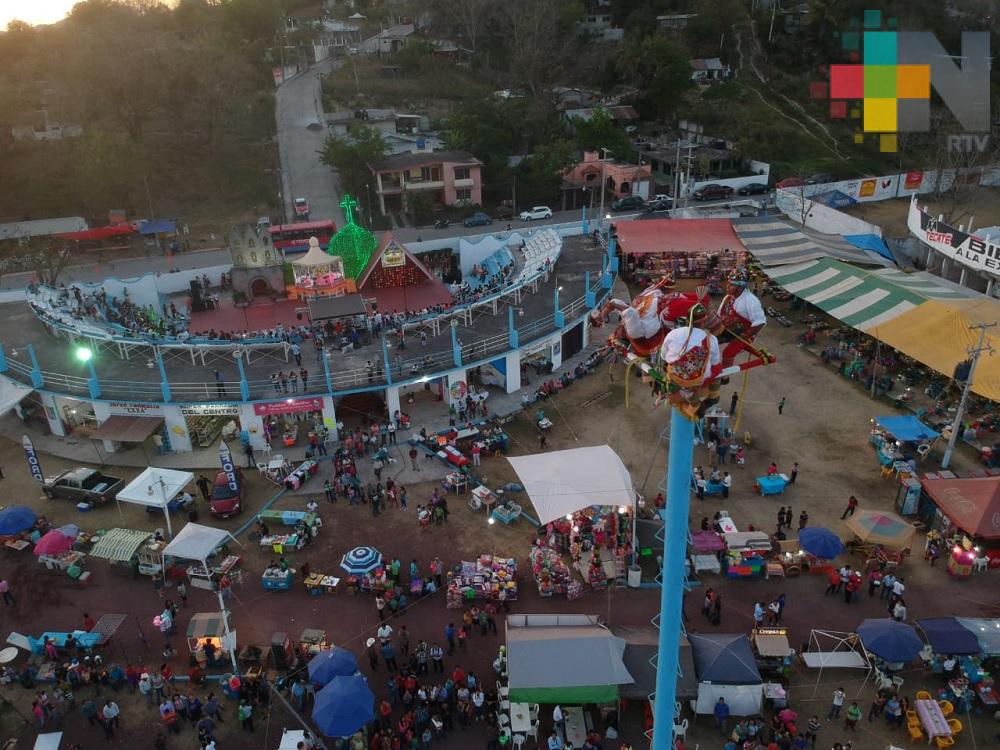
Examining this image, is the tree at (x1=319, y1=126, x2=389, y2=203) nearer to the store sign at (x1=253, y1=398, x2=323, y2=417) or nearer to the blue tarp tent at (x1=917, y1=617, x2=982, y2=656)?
the store sign at (x1=253, y1=398, x2=323, y2=417)

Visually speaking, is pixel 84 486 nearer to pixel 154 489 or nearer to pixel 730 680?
pixel 154 489

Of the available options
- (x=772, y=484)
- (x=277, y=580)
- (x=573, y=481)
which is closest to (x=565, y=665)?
(x=573, y=481)

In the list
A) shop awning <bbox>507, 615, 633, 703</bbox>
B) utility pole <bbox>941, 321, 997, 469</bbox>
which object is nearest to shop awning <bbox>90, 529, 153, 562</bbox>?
shop awning <bbox>507, 615, 633, 703</bbox>

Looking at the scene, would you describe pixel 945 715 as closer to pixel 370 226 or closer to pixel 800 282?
pixel 800 282

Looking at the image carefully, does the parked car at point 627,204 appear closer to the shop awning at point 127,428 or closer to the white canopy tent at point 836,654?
the shop awning at point 127,428

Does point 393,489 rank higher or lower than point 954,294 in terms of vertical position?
lower

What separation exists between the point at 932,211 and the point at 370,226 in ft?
140

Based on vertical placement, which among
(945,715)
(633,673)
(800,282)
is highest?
(800,282)

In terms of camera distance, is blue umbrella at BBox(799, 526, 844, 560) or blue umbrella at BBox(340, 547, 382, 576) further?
blue umbrella at BBox(340, 547, 382, 576)

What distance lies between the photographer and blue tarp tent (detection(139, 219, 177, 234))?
2096 inches

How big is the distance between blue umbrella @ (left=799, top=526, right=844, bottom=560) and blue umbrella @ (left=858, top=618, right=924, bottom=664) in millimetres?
2968

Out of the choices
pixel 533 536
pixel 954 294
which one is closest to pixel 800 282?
pixel 954 294

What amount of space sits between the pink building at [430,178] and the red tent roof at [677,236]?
18114 mm

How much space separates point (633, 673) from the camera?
17281 millimetres
